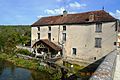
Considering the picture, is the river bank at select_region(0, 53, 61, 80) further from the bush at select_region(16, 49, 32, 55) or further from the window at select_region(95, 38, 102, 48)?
the window at select_region(95, 38, 102, 48)

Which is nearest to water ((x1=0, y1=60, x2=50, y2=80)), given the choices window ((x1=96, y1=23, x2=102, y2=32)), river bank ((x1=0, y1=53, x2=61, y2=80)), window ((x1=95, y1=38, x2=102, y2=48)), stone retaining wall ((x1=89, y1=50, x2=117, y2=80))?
river bank ((x1=0, y1=53, x2=61, y2=80))

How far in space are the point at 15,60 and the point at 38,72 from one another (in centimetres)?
800

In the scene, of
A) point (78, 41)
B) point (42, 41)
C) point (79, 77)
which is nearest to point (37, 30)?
point (42, 41)

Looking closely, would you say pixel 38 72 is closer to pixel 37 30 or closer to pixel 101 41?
pixel 101 41

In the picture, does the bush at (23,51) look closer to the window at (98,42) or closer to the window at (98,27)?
the window at (98,42)

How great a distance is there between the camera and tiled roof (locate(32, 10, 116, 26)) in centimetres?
2702

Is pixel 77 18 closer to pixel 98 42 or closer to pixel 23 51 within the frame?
pixel 98 42

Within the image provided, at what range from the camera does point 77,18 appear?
31.1 meters

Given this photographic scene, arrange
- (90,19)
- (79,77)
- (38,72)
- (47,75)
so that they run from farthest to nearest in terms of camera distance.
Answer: (90,19)
(38,72)
(47,75)
(79,77)

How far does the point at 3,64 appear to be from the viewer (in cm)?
3122

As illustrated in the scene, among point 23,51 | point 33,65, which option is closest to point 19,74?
point 33,65

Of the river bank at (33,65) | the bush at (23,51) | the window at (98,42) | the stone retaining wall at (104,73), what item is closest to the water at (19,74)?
the river bank at (33,65)

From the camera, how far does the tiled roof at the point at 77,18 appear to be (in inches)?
1064

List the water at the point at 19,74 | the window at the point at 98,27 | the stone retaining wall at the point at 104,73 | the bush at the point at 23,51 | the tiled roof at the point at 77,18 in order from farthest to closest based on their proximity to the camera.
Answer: the bush at the point at 23,51 → the tiled roof at the point at 77,18 → the window at the point at 98,27 → the water at the point at 19,74 → the stone retaining wall at the point at 104,73
